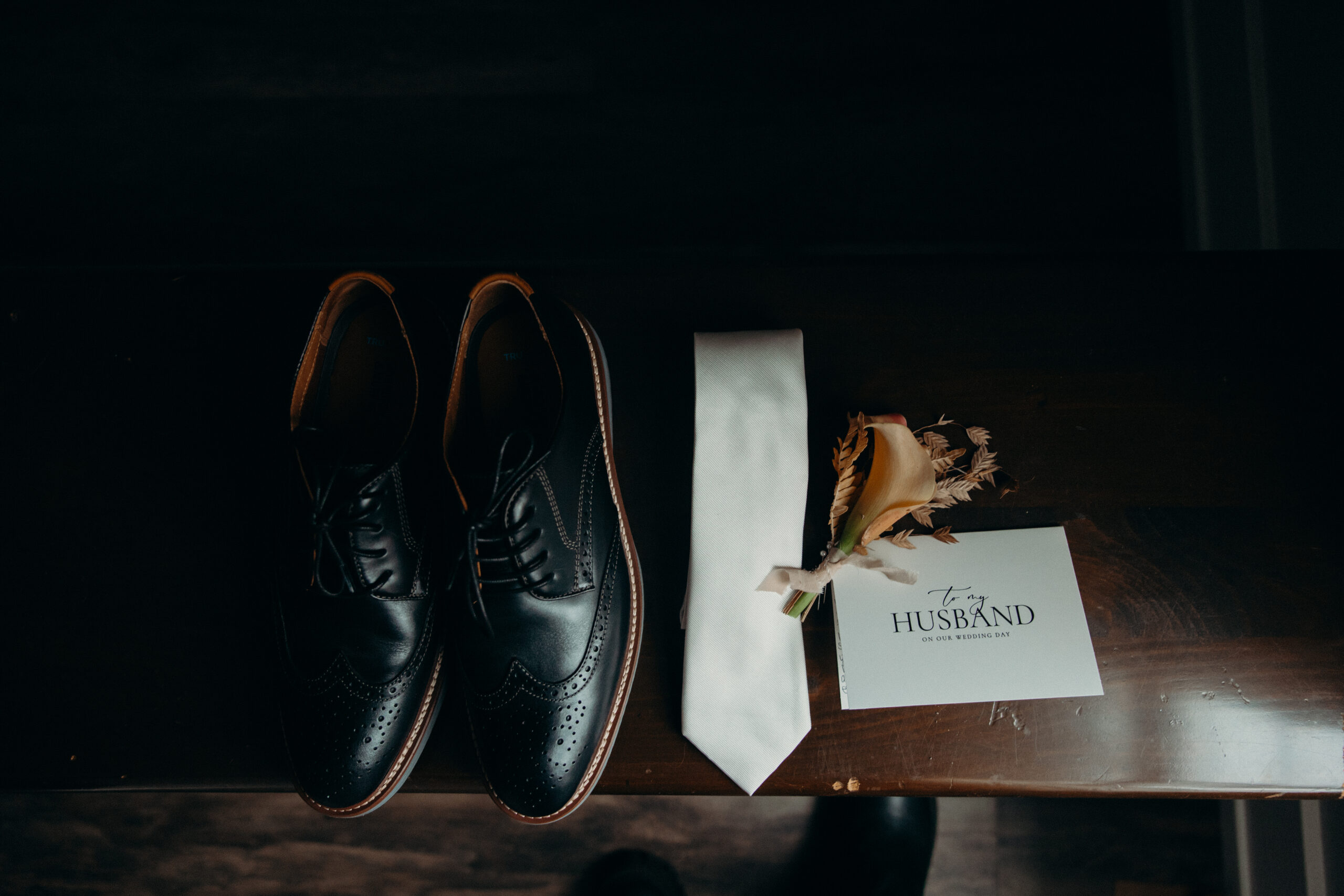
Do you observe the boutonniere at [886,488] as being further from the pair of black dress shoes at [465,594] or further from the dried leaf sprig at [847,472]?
the pair of black dress shoes at [465,594]

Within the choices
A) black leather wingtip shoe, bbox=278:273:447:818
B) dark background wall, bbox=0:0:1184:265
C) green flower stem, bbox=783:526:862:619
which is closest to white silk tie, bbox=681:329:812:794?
green flower stem, bbox=783:526:862:619

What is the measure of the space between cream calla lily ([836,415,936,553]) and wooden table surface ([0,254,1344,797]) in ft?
0.21

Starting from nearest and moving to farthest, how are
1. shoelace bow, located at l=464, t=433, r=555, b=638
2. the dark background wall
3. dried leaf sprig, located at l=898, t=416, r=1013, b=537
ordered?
shoelace bow, located at l=464, t=433, r=555, b=638 → dried leaf sprig, located at l=898, t=416, r=1013, b=537 → the dark background wall

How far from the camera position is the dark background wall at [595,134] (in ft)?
4.31

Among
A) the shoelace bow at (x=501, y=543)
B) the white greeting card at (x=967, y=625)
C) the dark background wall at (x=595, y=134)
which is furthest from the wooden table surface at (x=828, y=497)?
the dark background wall at (x=595, y=134)

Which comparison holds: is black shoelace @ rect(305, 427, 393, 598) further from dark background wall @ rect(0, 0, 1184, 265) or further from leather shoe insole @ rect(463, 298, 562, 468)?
dark background wall @ rect(0, 0, 1184, 265)

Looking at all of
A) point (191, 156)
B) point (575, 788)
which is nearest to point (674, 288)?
point (575, 788)

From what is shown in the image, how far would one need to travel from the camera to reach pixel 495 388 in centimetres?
77

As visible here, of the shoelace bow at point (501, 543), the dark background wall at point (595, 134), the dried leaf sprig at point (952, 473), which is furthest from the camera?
the dark background wall at point (595, 134)

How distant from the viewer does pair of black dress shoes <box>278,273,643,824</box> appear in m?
0.69

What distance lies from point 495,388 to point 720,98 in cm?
95

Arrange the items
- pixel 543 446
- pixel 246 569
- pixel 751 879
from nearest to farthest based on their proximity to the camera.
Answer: pixel 543 446 < pixel 246 569 < pixel 751 879

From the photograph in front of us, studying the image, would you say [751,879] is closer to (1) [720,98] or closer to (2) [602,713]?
(2) [602,713]

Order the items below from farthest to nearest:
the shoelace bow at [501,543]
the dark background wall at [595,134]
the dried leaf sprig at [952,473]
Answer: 1. the dark background wall at [595,134]
2. the dried leaf sprig at [952,473]
3. the shoelace bow at [501,543]
